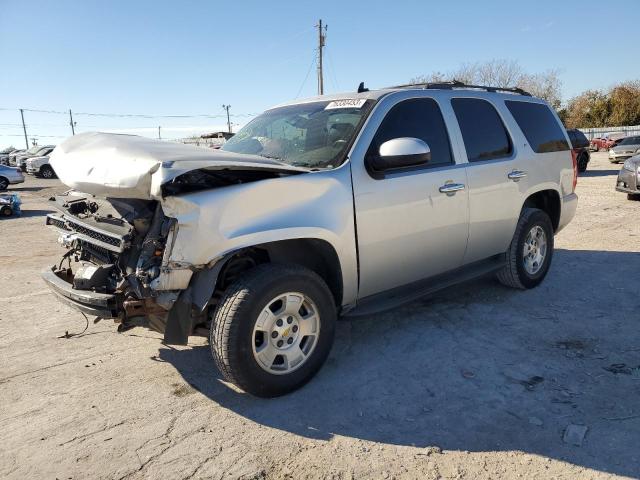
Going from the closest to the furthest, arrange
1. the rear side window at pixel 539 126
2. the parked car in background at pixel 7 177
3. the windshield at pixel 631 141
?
the rear side window at pixel 539 126
the parked car in background at pixel 7 177
the windshield at pixel 631 141

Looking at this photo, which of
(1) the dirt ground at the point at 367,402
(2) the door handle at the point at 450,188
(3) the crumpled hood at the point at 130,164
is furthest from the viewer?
(2) the door handle at the point at 450,188

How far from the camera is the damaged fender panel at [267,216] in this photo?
9.27 feet

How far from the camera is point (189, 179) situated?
299 centimetres

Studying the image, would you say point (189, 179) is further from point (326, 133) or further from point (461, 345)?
point (461, 345)

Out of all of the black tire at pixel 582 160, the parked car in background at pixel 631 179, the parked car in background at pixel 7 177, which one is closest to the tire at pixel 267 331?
the parked car in background at pixel 631 179

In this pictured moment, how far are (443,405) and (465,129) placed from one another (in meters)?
2.44

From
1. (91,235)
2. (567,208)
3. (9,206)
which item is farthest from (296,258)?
(9,206)

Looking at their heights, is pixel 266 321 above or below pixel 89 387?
above

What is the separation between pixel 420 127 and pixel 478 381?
201cm

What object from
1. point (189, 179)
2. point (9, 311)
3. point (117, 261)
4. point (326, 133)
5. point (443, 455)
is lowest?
point (443, 455)

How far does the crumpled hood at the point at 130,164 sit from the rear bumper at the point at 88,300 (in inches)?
24.7

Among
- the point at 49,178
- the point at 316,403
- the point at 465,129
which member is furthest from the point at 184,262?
the point at 49,178

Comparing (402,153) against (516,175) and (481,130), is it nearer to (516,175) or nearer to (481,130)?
(481,130)

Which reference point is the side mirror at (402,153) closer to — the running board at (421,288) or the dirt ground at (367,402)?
the running board at (421,288)
